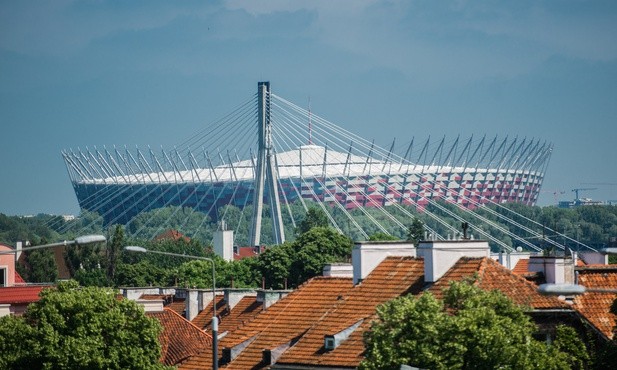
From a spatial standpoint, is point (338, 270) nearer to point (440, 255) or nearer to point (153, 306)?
point (153, 306)

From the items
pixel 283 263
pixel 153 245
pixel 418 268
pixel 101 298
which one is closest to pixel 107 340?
pixel 101 298

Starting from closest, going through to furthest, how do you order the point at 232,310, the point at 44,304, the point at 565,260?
the point at 565,260
the point at 44,304
the point at 232,310

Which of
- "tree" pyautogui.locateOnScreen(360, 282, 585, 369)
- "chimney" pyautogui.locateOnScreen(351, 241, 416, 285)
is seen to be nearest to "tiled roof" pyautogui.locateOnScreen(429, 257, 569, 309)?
"chimney" pyautogui.locateOnScreen(351, 241, 416, 285)

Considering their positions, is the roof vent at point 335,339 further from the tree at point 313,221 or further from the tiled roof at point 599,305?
the tree at point 313,221

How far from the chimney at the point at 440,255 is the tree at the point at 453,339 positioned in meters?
4.90

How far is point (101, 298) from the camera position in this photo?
4303cm

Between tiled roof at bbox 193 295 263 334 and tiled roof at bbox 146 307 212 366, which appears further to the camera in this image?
tiled roof at bbox 193 295 263 334

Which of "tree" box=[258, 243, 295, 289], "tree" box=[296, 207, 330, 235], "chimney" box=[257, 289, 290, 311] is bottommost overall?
"chimney" box=[257, 289, 290, 311]

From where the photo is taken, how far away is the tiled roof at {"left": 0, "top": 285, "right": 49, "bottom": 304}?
6194 cm

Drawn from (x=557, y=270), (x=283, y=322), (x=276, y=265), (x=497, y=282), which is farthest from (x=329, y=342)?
(x=276, y=265)

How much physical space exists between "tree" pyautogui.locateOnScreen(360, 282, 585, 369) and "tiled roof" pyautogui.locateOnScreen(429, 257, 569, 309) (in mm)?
3155

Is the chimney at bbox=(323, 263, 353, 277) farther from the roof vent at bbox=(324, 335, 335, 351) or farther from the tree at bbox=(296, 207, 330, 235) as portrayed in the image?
the tree at bbox=(296, 207, 330, 235)

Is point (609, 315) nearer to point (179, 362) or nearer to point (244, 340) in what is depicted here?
point (244, 340)

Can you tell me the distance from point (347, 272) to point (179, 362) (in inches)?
205
